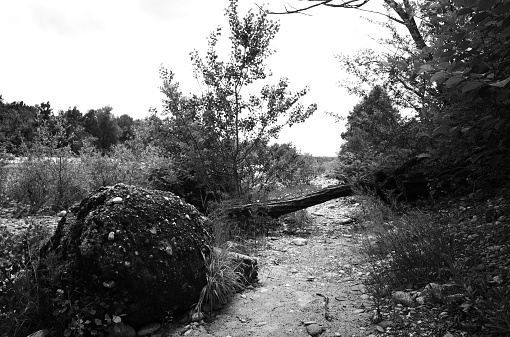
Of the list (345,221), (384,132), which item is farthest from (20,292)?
(384,132)

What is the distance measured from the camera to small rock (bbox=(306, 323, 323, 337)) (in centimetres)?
311

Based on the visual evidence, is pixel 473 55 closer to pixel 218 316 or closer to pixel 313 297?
pixel 313 297

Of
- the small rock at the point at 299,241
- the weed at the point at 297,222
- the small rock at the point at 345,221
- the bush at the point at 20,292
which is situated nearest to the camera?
the bush at the point at 20,292

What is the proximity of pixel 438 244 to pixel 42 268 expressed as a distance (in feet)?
11.8

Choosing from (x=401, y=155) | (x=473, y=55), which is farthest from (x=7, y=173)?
(x=473, y=55)

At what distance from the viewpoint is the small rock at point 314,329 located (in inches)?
122

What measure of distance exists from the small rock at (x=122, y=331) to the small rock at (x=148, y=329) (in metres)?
0.06

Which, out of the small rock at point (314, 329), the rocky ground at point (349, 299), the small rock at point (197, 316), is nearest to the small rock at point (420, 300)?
the rocky ground at point (349, 299)

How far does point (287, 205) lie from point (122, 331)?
454 centimetres

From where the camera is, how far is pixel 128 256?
10.8 ft

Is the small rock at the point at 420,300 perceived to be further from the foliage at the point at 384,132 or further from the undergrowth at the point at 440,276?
the foliage at the point at 384,132

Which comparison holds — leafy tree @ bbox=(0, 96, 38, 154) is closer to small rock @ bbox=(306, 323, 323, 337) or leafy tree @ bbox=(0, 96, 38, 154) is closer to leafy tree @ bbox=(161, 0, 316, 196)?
leafy tree @ bbox=(161, 0, 316, 196)

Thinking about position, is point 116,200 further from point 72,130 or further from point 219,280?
point 72,130

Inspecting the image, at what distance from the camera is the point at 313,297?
388 cm
